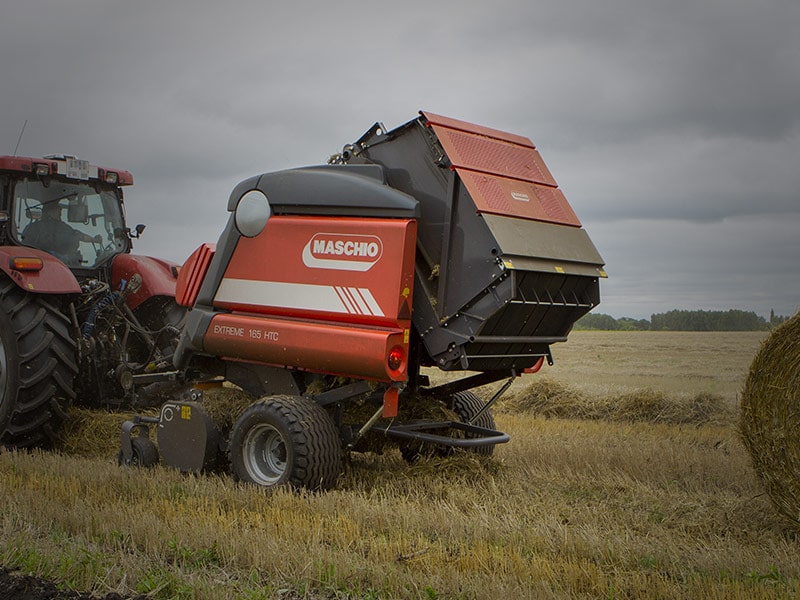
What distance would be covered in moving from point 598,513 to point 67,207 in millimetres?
5407

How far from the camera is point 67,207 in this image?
317 inches

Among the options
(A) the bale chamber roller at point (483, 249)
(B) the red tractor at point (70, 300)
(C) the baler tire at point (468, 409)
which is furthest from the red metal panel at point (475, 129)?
(B) the red tractor at point (70, 300)

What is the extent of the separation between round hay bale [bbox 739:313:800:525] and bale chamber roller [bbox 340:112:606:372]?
4.20 ft

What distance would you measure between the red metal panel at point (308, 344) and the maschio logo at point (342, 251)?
38 cm

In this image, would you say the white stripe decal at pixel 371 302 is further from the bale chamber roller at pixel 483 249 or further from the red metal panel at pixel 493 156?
the red metal panel at pixel 493 156

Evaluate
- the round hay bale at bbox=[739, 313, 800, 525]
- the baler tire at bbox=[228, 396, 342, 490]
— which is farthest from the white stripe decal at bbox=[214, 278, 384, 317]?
Answer: the round hay bale at bbox=[739, 313, 800, 525]

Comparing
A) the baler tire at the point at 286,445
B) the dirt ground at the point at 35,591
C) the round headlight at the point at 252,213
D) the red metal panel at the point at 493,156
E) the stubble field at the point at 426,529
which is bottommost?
the dirt ground at the point at 35,591

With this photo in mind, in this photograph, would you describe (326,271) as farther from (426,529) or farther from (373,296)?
(426,529)

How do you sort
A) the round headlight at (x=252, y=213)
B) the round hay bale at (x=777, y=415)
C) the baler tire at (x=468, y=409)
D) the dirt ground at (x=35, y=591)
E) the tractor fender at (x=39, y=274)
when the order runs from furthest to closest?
the baler tire at (x=468, y=409)
the tractor fender at (x=39, y=274)
the round headlight at (x=252, y=213)
the round hay bale at (x=777, y=415)
the dirt ground at (x=35, y=591)

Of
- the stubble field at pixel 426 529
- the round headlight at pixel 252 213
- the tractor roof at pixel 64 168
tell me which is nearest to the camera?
the stubble field at pixel 426 529

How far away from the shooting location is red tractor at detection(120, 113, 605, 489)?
18.2ft

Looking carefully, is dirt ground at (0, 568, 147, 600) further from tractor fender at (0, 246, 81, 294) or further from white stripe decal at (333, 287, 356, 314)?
tractor fender at (0, 246, 81, 294)

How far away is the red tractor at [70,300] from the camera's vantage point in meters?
6.82

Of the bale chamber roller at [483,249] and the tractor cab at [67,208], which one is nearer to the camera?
the bale chamber roller at [483,249]
